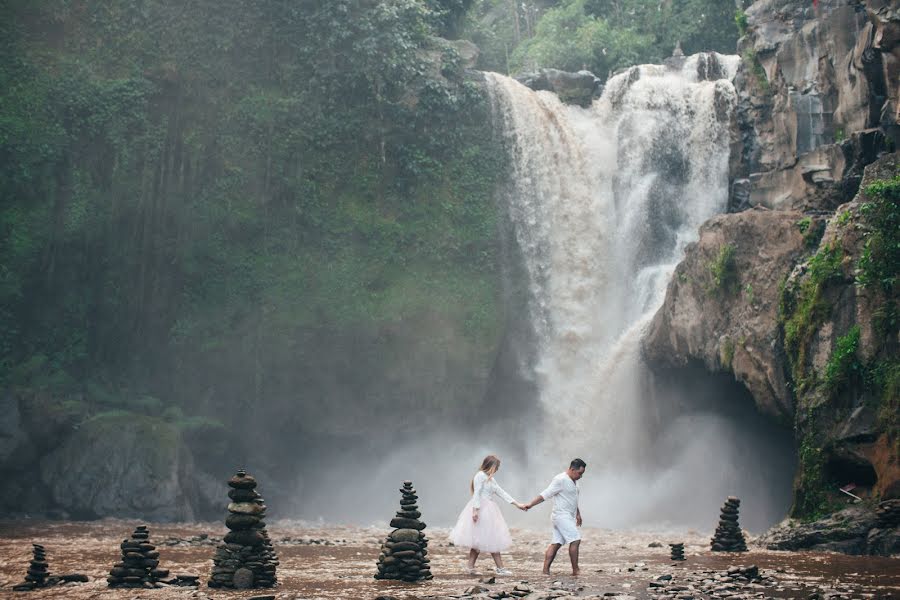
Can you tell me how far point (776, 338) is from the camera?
24.1m

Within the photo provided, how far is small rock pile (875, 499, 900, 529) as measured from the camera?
18438mm

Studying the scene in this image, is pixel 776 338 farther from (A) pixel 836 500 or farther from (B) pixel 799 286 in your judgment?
(A) pixel 836 500

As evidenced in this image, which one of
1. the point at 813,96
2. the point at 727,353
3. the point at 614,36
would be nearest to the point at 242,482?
the point at 727,353

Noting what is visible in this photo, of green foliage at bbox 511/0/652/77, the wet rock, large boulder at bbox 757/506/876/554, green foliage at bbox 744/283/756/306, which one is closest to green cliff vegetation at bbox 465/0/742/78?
green foliage at bbox 511/0/652/77

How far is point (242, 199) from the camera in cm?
3438

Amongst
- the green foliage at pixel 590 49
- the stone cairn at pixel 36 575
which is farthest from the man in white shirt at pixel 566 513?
the green foliage at pixel 590 49

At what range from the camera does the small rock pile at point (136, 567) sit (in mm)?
13047

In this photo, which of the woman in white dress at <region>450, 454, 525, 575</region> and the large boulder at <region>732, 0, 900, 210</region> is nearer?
the woman in white dress at <region>450, 454, 525, 575</region>

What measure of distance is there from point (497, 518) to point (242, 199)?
2219 cm

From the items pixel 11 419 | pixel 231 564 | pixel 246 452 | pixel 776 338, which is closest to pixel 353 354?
pixel 246 452

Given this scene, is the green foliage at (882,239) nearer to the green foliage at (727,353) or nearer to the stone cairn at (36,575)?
the green foliage at (727,353)

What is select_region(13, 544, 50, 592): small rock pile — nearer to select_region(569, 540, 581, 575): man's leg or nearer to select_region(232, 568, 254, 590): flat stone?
select_region(232, 568, 254, 590): flat stone

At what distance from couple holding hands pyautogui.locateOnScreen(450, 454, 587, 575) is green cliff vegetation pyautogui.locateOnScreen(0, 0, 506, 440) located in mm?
19087

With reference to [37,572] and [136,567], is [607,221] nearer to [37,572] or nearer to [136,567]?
[136,567]
